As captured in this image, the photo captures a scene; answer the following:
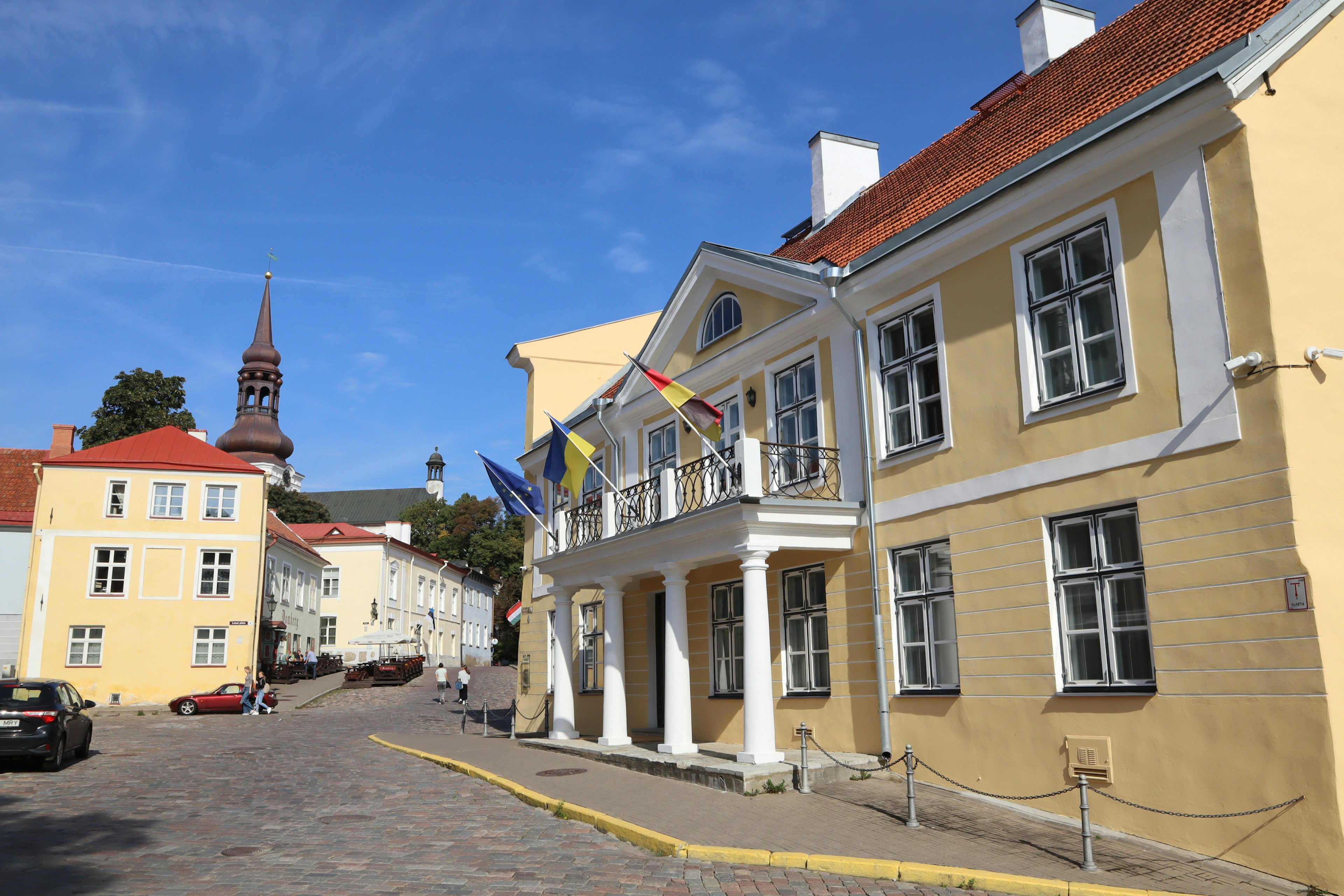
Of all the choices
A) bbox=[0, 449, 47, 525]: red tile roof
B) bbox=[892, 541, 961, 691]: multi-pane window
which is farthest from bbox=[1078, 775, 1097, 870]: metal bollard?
bbox=[0, 449, 47, 525]: red tile roof

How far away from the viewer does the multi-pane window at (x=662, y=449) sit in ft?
62.1

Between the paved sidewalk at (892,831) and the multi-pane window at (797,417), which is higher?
the multi-pane window at (797,417)

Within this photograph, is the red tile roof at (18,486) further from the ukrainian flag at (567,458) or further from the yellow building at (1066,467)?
the yellow building at (1066,467)

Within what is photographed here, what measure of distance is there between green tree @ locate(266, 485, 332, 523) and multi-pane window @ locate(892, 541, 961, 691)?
219 feet

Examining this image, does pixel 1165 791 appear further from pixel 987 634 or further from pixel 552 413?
pixel 552 413

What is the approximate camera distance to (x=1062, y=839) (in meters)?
9.50

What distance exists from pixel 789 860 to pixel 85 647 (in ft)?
118

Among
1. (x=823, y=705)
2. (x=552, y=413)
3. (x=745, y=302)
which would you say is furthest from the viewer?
(x=552, y=413)

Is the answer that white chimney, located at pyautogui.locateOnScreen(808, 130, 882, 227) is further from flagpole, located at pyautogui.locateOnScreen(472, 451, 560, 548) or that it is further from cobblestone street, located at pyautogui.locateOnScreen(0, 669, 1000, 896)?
cobblestone street, located at pyautogui.locateOnScreen(0, 669, 1000, 896)

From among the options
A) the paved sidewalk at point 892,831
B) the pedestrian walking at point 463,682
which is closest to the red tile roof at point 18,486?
the pedestrian walking at point 463,682

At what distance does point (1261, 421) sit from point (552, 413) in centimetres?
2043

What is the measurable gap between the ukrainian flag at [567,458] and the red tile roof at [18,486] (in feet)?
101

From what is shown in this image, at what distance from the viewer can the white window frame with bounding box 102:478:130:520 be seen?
38500 mm

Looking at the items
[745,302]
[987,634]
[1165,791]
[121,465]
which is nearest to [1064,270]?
[987,634]
